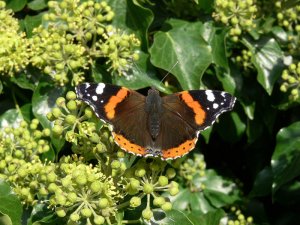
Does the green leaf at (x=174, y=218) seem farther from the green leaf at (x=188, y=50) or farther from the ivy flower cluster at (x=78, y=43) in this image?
the ivy flower cluster at (x=78, y=43)

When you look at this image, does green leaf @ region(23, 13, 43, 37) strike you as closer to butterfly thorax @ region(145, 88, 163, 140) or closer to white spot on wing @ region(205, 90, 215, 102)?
butterfly thorax @ region(145, 88, 163, 140)

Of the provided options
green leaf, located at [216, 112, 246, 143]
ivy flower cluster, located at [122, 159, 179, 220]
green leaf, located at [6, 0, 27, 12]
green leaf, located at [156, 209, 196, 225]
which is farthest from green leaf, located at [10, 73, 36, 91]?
green leaf, located at [216, 112, 246, 143]

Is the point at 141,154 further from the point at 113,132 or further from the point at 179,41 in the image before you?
the point at 179,41

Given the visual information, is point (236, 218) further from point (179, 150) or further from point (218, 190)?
point (179, 150)

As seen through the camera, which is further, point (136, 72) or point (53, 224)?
point (136, 72)

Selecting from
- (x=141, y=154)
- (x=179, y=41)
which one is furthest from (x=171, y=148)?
(x=179, y=41)
